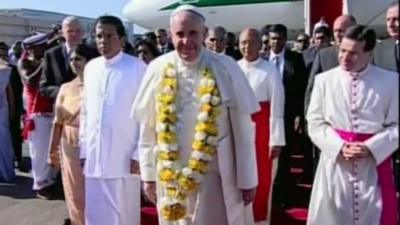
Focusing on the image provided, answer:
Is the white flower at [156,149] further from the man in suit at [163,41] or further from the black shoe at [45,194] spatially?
the man in suit at [163,41]

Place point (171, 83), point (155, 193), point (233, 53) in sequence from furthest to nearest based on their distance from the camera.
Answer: point (233, 53)
point (155, 193)
point (171, 83)

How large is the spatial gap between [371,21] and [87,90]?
13.0 metres

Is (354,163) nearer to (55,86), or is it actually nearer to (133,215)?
(133,215)

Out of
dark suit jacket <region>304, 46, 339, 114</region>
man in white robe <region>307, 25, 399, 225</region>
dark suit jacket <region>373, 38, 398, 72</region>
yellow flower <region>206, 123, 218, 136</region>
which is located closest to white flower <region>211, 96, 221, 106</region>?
yellow flower <region>206, 123, 218, 136</region>

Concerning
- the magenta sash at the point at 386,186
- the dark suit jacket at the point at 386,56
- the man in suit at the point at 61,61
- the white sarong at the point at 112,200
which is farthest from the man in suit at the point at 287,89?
the magenta sash at the point at 386,186

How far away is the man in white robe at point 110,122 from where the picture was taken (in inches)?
193

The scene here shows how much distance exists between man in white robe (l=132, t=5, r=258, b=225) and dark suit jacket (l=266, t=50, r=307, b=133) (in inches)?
105

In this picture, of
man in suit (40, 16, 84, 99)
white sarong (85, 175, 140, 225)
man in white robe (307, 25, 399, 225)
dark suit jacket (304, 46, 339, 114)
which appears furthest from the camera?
man in suit (40, 16, 84, 99)

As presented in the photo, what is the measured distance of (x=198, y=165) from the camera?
4.11 metres

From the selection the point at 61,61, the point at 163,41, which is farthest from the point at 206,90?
the point at 163,41

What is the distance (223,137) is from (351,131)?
87cm

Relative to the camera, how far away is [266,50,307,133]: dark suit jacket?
6.84 meters

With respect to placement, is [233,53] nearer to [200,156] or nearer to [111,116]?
[111,116]

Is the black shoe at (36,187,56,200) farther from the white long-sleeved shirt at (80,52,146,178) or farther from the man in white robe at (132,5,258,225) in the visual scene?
the man in white robe at (132,5,258,225)
